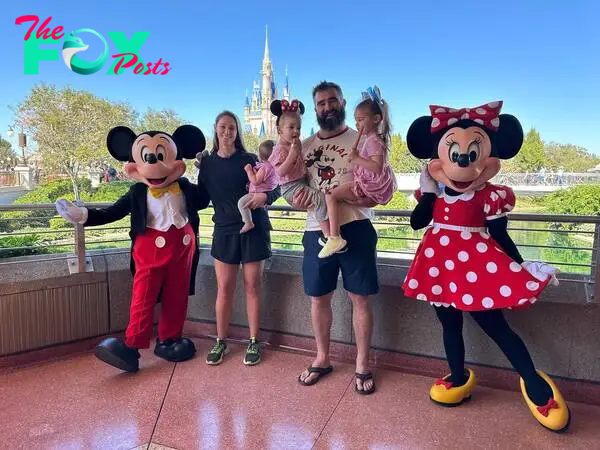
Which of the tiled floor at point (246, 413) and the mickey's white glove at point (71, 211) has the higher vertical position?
the mickey's white glove at point (71, 211)

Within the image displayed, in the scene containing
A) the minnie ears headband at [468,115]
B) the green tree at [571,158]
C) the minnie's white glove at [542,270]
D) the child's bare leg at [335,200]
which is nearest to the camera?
the minnie's white glove at [542,270]

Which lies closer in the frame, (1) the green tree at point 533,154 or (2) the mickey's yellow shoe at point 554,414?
(2) the mickey's yellow shoe at point 554,414

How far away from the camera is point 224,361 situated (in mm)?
2529

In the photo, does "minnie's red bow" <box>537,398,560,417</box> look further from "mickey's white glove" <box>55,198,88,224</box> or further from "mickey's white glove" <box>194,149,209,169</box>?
"mickey's white glove" <box>55,198,88,224</box>

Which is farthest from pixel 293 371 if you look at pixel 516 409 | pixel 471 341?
pixel 516 409

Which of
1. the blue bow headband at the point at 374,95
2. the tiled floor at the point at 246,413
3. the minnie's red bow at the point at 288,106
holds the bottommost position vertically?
the tiled floor at the point at 246,413

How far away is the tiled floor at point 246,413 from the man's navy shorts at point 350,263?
525mm

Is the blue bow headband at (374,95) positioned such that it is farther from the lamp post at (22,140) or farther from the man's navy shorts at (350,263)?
the lamp post at (22,140)

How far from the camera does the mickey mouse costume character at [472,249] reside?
72.6 inches

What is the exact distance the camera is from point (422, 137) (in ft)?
6.72

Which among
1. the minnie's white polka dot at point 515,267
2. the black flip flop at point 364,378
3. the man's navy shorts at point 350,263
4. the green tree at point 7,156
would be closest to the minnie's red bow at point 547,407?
the minnie's white polka dot at point 515,267

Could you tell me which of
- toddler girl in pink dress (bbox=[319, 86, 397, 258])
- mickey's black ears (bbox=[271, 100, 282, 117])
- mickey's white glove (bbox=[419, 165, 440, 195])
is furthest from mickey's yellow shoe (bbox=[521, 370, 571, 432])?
mickey's black ears (bbox=[271, 100, 282, 117])

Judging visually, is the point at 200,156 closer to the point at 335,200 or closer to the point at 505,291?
the point at 335,200

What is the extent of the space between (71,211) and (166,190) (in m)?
0.50
